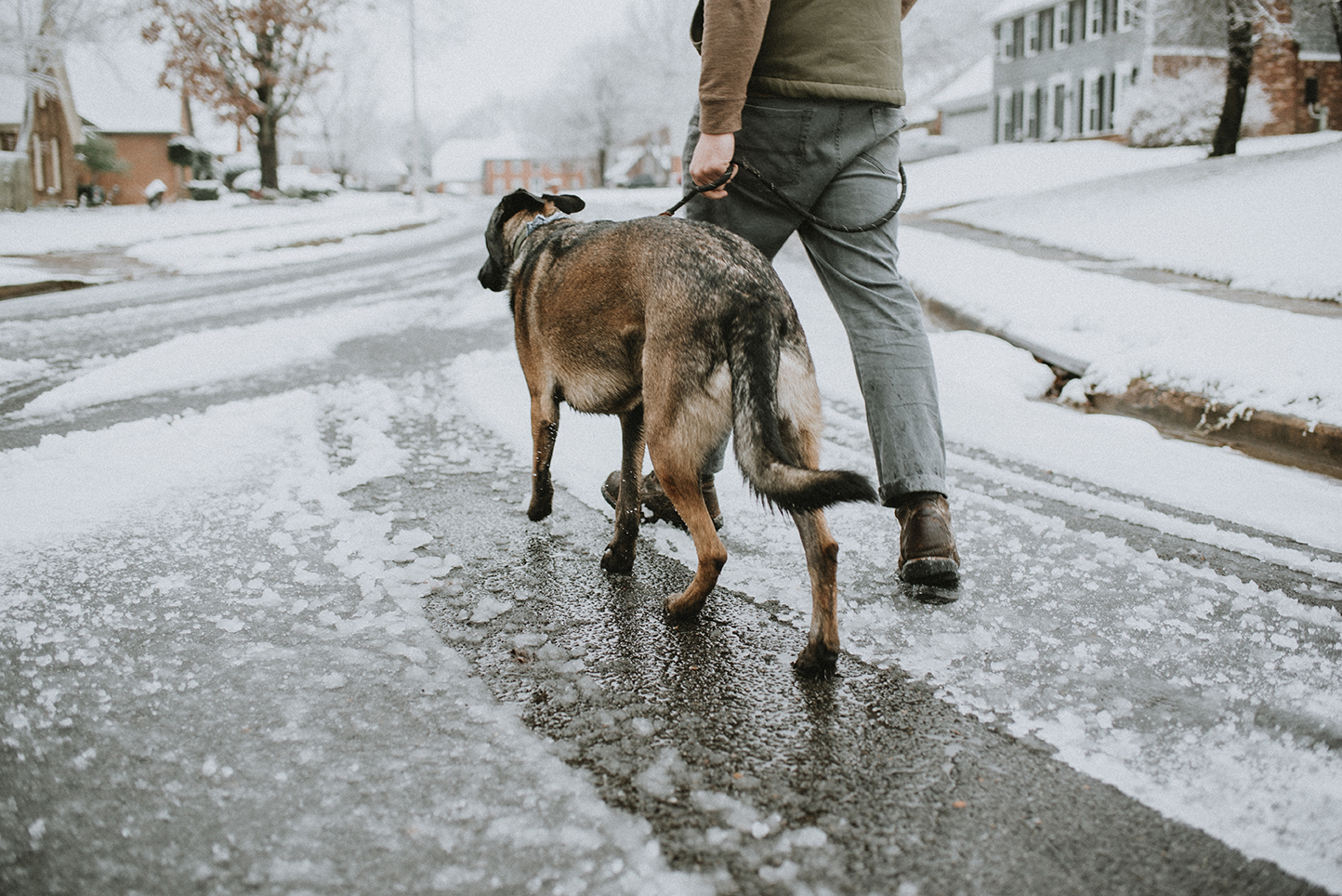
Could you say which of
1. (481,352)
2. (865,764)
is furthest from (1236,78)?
(865,764)

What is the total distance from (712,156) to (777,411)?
0.92m

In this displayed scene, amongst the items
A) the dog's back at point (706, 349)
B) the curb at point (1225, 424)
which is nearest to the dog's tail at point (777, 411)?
the dog's back at point (706, 349)

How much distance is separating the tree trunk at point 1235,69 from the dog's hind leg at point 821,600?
19.0 m

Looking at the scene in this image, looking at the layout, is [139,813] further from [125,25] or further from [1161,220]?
[125,25]

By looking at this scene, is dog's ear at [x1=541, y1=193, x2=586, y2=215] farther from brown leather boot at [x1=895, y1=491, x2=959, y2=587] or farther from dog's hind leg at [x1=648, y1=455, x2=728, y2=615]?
brown leather boot at [x1=895, y1=491, x2=959, y2=587]

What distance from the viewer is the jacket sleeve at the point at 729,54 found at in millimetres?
2502

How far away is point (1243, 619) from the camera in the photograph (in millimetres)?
2371

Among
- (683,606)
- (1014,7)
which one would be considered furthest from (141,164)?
(683,606)

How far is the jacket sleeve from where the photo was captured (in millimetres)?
2502

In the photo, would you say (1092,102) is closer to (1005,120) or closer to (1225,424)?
(1005,120)

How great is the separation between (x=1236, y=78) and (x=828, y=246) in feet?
64.7

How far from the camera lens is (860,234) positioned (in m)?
2.80

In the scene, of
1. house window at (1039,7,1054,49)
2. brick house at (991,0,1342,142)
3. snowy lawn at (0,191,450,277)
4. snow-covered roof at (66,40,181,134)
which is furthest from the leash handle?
snow-covered roof at (66,40,181,134)

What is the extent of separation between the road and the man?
38 cm
